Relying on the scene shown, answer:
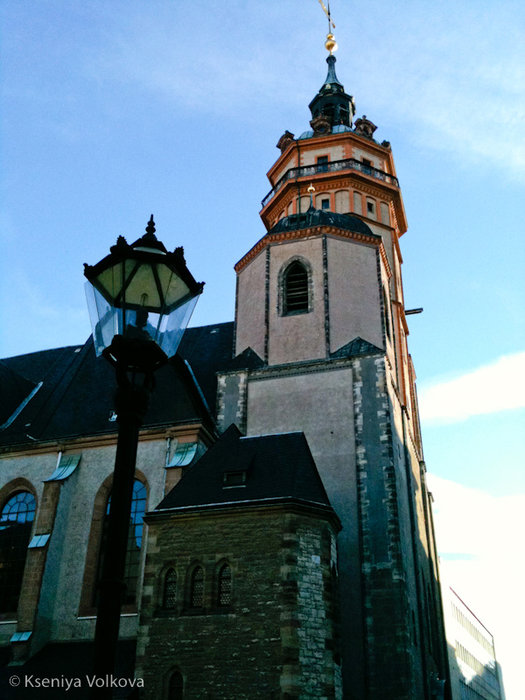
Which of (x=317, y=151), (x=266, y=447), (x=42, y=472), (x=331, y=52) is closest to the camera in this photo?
(x=266, y=447)

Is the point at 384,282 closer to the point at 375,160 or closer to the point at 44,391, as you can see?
the point at 375,160

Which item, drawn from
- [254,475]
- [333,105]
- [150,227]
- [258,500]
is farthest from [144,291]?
[333,105]

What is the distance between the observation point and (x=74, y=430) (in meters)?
22.0

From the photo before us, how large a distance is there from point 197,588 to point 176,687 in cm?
205

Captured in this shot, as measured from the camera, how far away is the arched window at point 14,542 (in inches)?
766

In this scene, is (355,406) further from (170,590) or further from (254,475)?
(170,590)

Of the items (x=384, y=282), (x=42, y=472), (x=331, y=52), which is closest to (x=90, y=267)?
(x=42, y=472)

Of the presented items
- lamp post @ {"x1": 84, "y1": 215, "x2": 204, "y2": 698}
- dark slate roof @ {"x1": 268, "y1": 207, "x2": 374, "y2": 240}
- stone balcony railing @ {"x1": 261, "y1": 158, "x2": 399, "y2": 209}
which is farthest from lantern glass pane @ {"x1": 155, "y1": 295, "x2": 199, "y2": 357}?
stone balcony railing @ {"x1": 261, "y1": 158, "x2": 399, "y2": 209}

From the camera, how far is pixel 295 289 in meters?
23.3

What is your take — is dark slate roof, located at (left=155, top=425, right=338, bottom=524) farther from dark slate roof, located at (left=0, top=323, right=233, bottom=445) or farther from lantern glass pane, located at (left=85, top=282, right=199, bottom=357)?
lantern glass pane, located at (left=85, top=282, right=199, bottom=357)

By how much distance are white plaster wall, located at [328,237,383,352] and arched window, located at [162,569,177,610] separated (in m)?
8.68

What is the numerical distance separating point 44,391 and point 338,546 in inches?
494

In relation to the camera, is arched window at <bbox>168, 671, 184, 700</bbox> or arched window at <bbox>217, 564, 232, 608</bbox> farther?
arched window at <bbox>217, 564, 232, 608</bbox>

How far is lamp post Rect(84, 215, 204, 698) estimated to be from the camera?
5.36m
